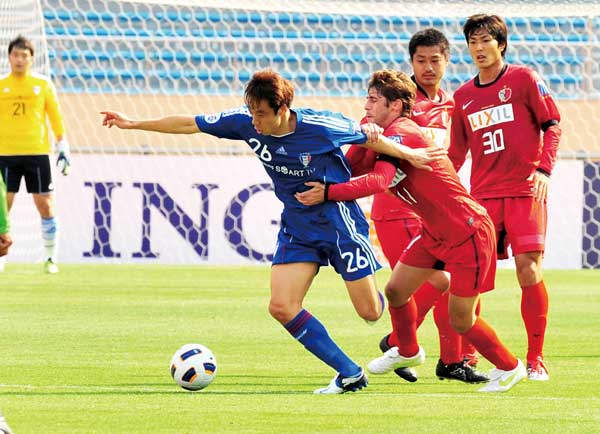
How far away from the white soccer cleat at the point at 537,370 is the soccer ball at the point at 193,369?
1688mm

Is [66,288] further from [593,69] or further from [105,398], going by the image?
[593,69]

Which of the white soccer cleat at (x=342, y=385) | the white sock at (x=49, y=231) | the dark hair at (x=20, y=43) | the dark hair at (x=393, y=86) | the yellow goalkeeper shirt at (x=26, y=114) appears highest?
the dark hair at (x=20, y=43)

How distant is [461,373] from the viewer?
6.81m

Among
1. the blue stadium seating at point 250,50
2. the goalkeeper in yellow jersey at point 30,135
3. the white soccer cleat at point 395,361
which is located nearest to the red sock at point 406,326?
the white soccer cleat at point 395,361

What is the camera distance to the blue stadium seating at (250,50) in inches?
704

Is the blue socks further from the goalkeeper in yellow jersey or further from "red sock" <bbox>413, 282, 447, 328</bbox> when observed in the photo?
the goalkeeper in yellow jersey

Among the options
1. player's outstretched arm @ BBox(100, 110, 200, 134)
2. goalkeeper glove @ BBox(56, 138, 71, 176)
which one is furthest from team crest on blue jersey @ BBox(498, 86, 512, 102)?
goalkeeper glove @ BBox(56, 138, 71, 176)

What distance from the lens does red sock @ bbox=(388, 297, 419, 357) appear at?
6770mm

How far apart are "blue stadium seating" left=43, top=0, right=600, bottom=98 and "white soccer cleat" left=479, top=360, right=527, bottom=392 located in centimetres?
1119

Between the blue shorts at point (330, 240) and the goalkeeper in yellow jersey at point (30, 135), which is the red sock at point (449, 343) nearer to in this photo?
the blue shorts at point (330, 240)

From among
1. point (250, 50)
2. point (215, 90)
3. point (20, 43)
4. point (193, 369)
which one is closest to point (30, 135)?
point (20, 43)

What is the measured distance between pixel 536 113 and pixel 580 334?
240 centimetres

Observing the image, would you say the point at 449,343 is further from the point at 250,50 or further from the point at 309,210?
the point at 250,50

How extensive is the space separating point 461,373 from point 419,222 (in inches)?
42.8
